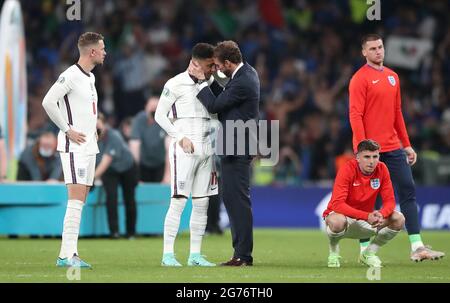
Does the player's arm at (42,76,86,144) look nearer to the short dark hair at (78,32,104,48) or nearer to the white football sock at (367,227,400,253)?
the short dark hair at (78,32,104,48)

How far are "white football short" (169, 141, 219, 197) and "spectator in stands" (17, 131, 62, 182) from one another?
265 inches

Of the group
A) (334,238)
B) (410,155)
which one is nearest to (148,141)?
(410,155)

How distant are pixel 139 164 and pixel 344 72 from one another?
7122 millimetres

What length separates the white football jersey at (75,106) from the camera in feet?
36.1

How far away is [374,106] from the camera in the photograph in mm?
11945

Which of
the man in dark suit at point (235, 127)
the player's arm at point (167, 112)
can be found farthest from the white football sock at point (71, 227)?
the man in dark suit at point (235, 127)

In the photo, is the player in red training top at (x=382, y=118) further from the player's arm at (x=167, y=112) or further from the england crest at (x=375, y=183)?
the player's arm at (x=167, y=112)

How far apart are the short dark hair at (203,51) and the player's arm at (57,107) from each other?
1.31m

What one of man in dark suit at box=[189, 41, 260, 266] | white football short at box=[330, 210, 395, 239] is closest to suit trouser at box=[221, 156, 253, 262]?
man in dark suit at box=[189, 41, 260, 266]

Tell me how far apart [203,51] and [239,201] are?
5.18ft

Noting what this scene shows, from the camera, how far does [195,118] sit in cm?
1139

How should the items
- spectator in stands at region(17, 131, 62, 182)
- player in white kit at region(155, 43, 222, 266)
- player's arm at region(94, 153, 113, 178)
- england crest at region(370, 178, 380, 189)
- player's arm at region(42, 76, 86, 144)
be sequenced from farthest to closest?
spectator in stands at region(17, 131, 62, 182), player's arm at region(94, 153, 113, 178), england crest at region(370, 178, 380, 189), player in white kit at region(155, 43, 222, 266), player's arm at region(42, 76, 86, 144)

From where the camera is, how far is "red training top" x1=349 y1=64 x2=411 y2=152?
1186cm
